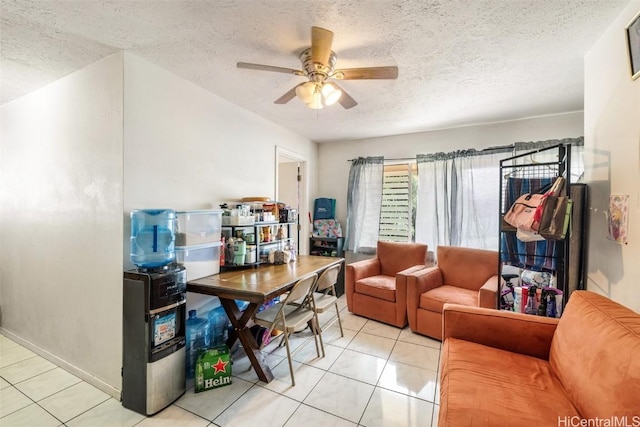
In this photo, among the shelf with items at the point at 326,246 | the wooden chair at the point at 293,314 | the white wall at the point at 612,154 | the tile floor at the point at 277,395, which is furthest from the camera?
the shelf with items at the point at 326,246

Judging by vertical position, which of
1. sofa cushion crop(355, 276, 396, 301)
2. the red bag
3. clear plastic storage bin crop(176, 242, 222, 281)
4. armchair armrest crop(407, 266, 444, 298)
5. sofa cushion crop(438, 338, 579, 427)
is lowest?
sofa cushion crop(355, 276, 396, 301)

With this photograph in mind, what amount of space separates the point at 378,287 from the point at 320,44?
247 cm

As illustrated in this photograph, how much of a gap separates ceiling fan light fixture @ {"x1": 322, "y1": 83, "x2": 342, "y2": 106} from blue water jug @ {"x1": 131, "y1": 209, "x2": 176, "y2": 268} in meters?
1.44

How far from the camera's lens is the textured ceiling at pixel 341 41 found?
56.0 inches

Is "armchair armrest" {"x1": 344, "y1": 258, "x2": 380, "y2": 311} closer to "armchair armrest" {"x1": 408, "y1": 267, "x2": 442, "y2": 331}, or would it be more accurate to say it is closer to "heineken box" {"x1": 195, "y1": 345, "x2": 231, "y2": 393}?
"armchair armrest" {"x1": 408, "y1": 267, "x2": 442, "y2": 331}

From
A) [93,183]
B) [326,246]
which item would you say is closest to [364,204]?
[326,246]

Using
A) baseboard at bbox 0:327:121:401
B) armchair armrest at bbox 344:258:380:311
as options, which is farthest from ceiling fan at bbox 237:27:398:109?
baseboard at bbox 0:327:121:401

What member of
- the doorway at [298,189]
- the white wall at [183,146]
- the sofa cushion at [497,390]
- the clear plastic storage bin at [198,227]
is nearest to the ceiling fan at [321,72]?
the white wall at [183,146]

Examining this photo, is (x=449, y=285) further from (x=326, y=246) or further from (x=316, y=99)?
(x=316, y=99)

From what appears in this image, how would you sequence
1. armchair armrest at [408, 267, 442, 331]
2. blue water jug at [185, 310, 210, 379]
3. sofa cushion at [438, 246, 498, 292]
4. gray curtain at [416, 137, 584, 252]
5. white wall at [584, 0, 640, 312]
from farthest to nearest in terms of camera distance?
1. gray curtain at [416, 137, 584, 252]
2. sofa cushion at [438, 246, 498, 292]
3. armchair armrest at [408, 267, 442, 331]
4. blue water jug at [185, 310, 210, 379]
5. white wall at [584, 0, 640, 312]

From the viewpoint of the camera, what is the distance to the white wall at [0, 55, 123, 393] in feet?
6.07

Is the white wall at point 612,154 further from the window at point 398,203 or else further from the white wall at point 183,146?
the white wall at point 183,146

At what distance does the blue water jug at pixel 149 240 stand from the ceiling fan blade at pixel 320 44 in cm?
150

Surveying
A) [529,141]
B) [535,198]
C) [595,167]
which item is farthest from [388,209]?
[595,167]
